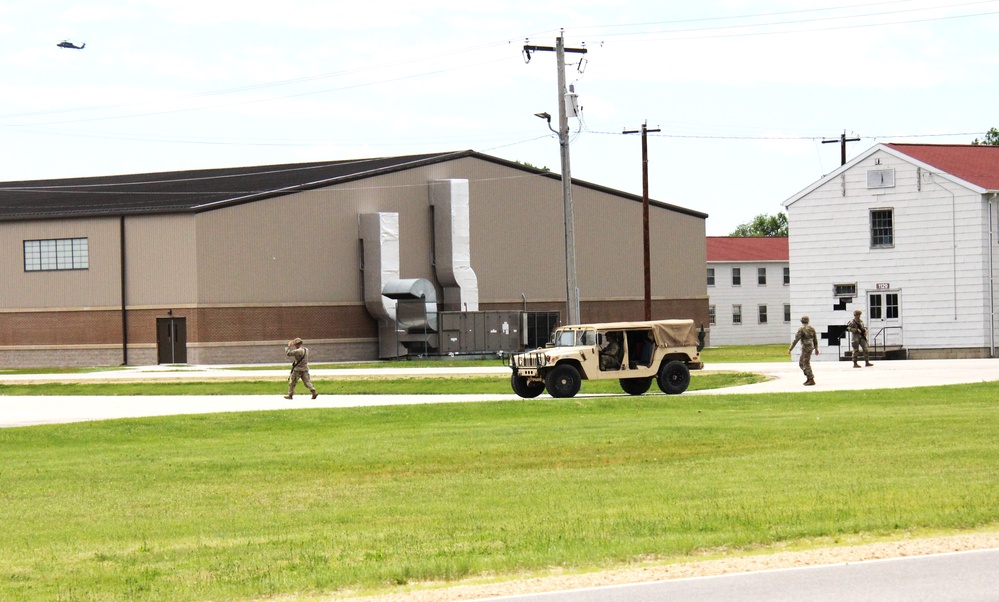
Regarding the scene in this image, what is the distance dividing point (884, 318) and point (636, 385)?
62.8ft

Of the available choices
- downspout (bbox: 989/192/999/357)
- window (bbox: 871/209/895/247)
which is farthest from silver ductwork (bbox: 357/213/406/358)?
downspout (bbox: 989/192/999/357)

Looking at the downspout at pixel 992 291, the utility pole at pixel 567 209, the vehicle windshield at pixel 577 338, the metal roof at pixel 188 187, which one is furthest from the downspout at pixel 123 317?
the downspout at pixel 992 291

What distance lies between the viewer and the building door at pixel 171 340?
60.9 meters

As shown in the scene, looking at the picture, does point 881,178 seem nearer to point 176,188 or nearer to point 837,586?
point 176,188

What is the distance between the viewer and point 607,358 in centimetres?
3169

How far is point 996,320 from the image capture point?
47.0 metres

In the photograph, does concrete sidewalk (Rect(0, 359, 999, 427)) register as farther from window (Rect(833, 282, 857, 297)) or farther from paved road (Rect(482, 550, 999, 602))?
paved road (Rect(482, 550, 999, 602))

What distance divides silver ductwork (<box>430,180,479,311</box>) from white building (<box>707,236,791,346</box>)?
26.1 meters

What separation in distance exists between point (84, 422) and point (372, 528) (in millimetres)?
15211

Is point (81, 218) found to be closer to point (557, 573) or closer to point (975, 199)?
point (975, 199)

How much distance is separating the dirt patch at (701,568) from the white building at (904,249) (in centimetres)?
3718

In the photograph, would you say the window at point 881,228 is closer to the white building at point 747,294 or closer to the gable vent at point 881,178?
the gable vent at point 881,178

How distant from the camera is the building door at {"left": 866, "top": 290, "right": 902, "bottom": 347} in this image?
4862 centimetres

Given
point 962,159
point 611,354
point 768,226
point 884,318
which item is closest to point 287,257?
point 884,318
